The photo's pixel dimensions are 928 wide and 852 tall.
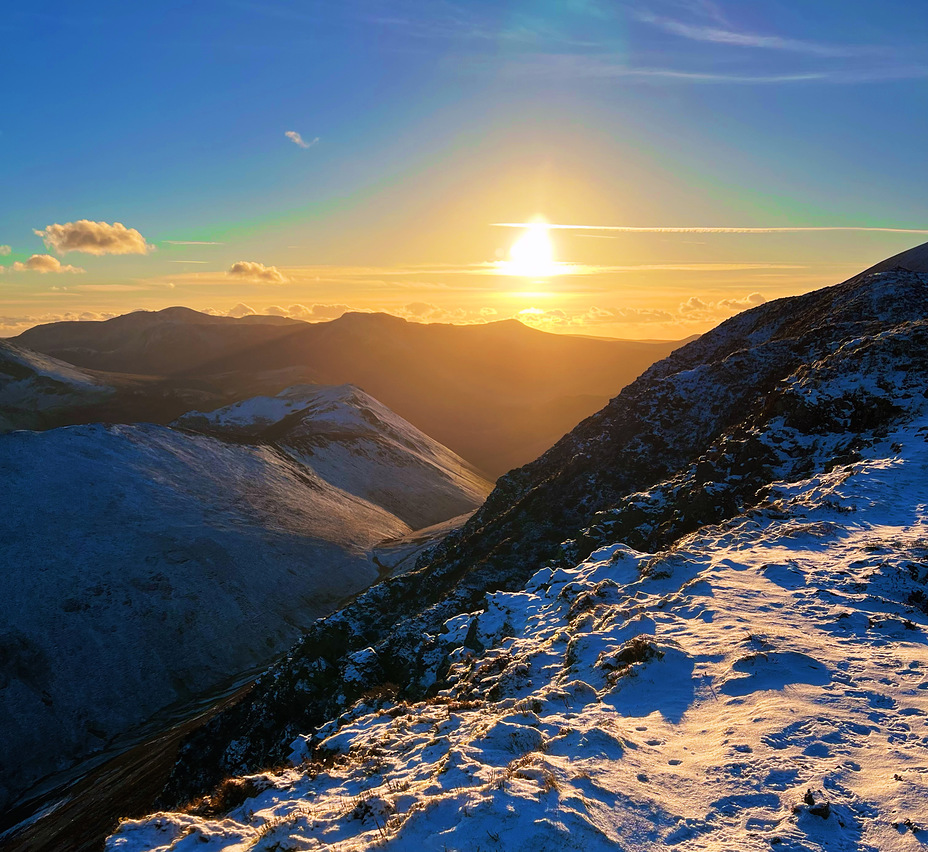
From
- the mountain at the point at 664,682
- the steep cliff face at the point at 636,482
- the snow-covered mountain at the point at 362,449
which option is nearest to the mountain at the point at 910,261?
the steep cliff face at the point at 636,482

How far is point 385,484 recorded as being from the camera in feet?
341

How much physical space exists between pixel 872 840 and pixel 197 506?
75928mm

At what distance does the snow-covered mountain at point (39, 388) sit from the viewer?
149m

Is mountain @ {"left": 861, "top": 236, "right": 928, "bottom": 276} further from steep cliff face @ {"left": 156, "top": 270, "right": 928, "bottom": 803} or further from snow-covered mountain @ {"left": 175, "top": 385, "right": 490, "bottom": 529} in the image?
snow-covered mountain @ {"left": 175, "top": 385, "right": 490, "bottom": 529}

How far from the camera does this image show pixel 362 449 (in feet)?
358

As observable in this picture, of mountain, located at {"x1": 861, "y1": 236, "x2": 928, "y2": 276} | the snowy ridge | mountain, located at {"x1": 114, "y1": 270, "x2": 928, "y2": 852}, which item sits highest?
mountain, located at {"x1": 861, "y1": 236, "x2": 928, "y2": 276}

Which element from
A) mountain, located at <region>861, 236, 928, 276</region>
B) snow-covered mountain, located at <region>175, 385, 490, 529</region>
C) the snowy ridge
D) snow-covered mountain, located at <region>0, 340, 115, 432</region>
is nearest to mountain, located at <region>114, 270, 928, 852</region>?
the snowy ridge

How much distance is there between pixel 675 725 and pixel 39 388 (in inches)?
8019

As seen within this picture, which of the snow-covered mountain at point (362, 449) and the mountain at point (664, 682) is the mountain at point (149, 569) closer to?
the snow-covered mountain at point (362, 449)

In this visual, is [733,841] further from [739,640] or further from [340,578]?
[340,578]

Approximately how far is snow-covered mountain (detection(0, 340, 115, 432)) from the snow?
16827 cm

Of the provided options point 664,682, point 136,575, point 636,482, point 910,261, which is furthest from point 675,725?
point 910,261

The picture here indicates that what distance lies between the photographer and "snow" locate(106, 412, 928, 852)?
25.8 feet

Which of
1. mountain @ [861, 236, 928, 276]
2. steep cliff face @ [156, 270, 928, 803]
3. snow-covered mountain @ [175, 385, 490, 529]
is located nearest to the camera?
steep cliff face @ [156, 270, 928, 803]
